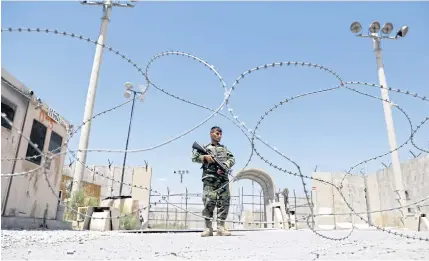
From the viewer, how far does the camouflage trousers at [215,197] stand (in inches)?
191

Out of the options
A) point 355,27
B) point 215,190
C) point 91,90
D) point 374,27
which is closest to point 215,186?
point 215,190

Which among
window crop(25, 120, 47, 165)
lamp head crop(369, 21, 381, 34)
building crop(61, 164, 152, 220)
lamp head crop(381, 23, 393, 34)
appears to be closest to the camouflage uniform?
window crop(25, 120, 47, 165)

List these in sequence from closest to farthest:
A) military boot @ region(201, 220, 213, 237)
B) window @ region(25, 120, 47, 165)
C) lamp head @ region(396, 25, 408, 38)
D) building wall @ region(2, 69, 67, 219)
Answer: military boot @ region(201, 220, 213, 237)
building wall @ region(2, 69, 67, 219)
window @ region(25, 120, 47, 165)
lamp head @ region(396, 25, 408, 38)

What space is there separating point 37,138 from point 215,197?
4.59 m

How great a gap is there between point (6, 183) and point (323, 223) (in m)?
19.2

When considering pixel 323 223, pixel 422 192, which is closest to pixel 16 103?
pixel 422 192

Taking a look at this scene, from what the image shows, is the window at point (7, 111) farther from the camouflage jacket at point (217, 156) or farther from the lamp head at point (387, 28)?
the lamp head at point (387, 28)

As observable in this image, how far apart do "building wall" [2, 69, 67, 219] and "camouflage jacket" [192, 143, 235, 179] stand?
2.98 meters

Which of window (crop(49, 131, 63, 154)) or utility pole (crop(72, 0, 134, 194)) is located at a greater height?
utility pole (crop(72, 0, 134, 194))

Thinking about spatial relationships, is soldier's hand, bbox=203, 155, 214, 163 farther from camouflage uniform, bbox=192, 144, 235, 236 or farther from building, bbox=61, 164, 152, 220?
building, bbox=61, 164, 152, 220

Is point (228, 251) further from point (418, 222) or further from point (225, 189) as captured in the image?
point (418, 222)

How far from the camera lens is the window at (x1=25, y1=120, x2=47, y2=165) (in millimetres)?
6977

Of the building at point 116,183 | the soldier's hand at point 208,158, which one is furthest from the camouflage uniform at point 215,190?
the building at point 116,183

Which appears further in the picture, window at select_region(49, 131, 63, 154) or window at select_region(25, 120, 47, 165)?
window at select_region(49, 131, 63, 154)
